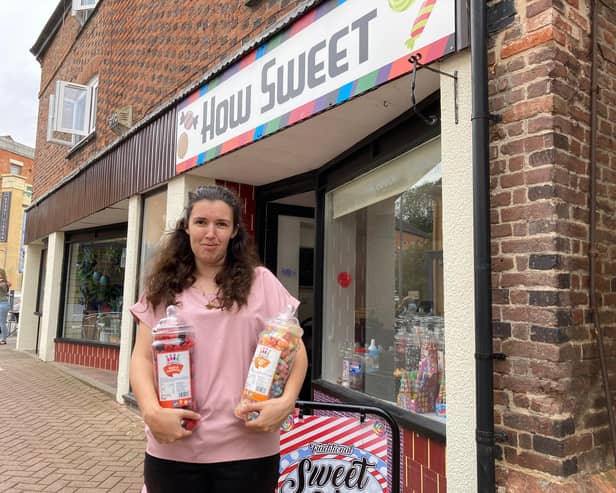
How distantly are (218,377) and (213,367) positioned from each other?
0.04m

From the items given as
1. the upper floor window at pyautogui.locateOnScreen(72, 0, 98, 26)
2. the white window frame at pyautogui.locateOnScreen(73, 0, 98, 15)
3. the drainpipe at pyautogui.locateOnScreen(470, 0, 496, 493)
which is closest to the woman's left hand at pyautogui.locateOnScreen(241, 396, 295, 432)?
the drainpipe at pyautogui.locateOnScreen(470, 0, 496, 493)

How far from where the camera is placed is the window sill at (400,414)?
308 cm

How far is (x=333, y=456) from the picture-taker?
2346 mm

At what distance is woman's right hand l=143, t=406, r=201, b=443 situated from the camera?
1.62 m

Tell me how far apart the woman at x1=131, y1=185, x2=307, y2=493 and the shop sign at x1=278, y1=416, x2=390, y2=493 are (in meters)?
0.53

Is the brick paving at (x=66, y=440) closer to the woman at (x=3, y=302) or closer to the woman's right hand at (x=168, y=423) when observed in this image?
the woman's right hand at (x=168, y=423)

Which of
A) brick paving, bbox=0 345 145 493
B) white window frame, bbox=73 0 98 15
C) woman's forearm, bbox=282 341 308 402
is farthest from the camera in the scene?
white window frame, bbox=73 0 98 15

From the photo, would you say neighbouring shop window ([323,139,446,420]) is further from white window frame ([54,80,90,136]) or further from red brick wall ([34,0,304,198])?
white window frame ([54,80,90,136])

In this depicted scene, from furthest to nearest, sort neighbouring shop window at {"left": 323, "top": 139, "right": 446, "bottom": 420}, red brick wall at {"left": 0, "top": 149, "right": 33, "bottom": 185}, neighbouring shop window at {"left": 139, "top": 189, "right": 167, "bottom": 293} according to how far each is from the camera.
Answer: red brick wall at {"left": 0, "top": 149, "right": 33, "bottom": 185} → neighbouring shop window at {"left": 139, "top": 189, "right": 167, "bottom": 293} → neighbouring shop window at {"left": 323, "top": 139, "right": 446, "bottom": 420}

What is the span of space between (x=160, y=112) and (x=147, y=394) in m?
5.00

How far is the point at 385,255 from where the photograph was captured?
4.25m

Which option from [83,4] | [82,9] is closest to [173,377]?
[82,9]

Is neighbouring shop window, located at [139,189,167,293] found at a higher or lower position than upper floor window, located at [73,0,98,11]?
lower

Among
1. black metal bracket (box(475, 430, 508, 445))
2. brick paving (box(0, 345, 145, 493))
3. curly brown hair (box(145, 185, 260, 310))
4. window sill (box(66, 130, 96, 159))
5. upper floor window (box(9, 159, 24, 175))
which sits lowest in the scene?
brick paving (box(0, 345, 145, 493))
